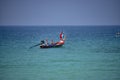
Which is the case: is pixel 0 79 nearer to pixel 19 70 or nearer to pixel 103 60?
pixel 19 70

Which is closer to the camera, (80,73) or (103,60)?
(80,73)

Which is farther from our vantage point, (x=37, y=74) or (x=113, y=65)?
(x=113, y=65)

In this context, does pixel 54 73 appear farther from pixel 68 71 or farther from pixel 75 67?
pixel 75 67

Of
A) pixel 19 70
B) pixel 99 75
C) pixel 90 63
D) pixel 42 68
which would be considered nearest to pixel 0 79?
pixel 19 70

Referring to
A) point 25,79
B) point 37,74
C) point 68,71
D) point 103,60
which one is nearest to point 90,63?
point 103,60

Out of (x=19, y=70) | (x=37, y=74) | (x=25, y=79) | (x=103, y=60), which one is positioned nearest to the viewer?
(x=25, y=79)

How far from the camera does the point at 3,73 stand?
998 inches

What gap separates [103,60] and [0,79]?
41.6 ft

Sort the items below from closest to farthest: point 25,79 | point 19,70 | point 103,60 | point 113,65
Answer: point 25,79, point 19,70, point 113,65, point 103,60

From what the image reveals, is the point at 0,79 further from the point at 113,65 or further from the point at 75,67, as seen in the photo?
the point at 113,65

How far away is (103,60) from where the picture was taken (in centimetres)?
3234

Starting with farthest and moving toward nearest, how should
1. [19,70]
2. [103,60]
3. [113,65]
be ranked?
[103,60]
[113,65]
[19,70]

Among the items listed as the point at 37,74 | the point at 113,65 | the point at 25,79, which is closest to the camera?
the point at 25,79

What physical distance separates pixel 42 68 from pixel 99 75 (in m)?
5.69
